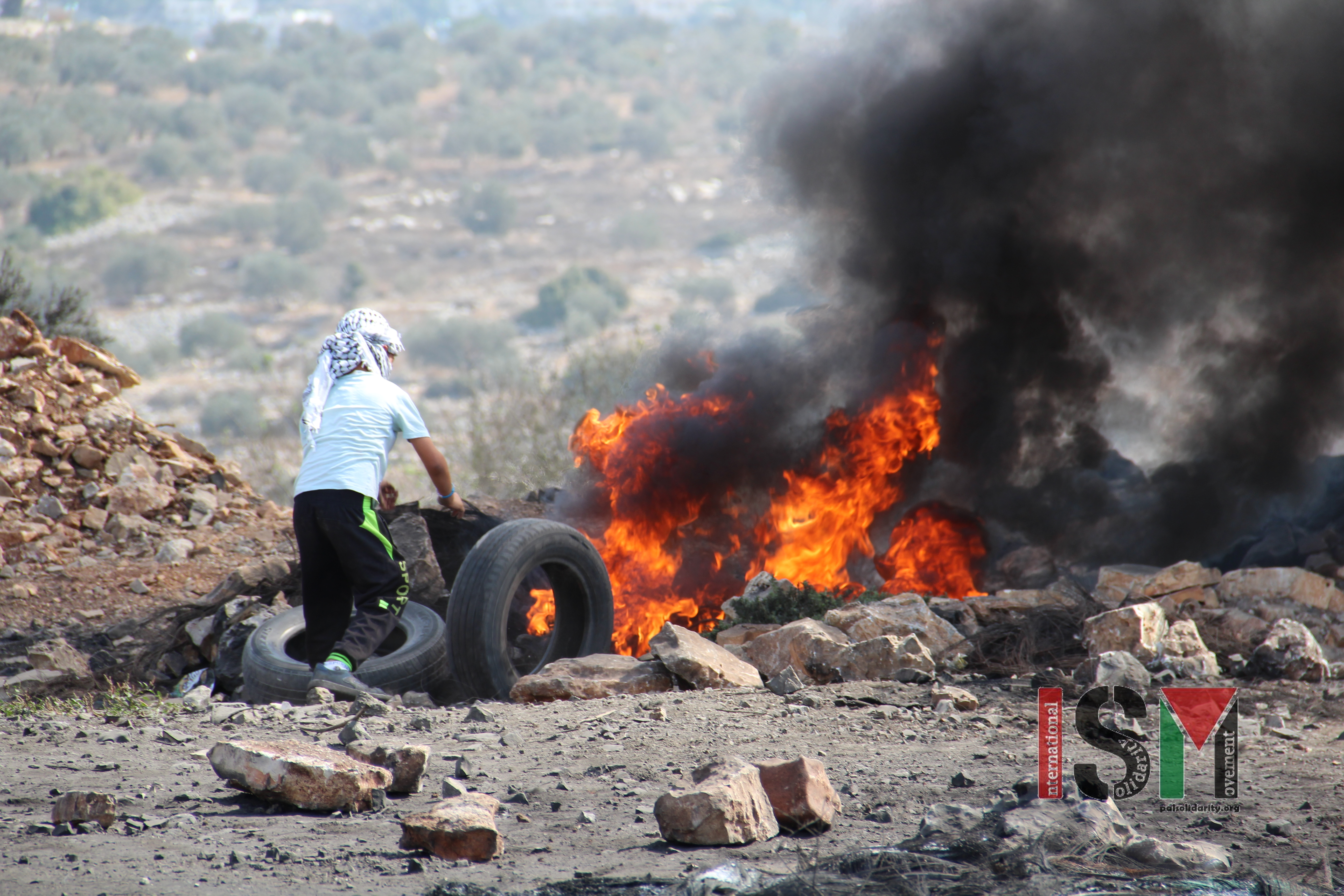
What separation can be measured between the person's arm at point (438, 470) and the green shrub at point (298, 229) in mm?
47969

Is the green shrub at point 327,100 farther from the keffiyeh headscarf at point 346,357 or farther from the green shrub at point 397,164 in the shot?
the keffiyeh headscarf at point 346,357

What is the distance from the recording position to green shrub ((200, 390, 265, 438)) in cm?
3391

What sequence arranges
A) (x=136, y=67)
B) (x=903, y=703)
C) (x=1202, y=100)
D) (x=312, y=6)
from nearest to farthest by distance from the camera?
(x=903, y=703) → (x=1202, y=100) → (x=136, y=67) → (x=312, y=6)

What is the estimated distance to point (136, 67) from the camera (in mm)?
61531

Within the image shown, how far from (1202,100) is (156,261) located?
4469 centimetres

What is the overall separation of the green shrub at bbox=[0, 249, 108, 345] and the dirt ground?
11133 mm

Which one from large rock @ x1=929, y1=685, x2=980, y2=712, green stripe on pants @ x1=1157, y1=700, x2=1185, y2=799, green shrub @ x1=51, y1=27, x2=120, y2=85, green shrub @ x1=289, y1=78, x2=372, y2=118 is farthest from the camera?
green shrub @ x1=289, y1=78, x2=372, y2=118

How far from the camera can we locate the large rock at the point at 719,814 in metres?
3.65

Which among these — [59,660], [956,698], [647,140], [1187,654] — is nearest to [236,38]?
[647,140]

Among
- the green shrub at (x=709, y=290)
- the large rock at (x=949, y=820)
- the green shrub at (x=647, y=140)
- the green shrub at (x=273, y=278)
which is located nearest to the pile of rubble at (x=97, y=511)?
the large rock at (x=949, y=820)

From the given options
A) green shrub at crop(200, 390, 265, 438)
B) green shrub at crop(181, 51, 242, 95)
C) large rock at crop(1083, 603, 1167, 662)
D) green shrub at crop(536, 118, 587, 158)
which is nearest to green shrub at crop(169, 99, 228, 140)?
green shrub at crop(181, 51, 242, 95)

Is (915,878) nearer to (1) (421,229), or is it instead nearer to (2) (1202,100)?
(2) (1202,100)

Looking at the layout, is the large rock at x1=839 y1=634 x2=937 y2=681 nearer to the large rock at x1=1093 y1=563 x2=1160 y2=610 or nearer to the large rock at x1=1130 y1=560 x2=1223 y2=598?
the large rock at x1=1093 y1=563 x2=1160 y2=610

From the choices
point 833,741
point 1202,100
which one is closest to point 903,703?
point 833,741
